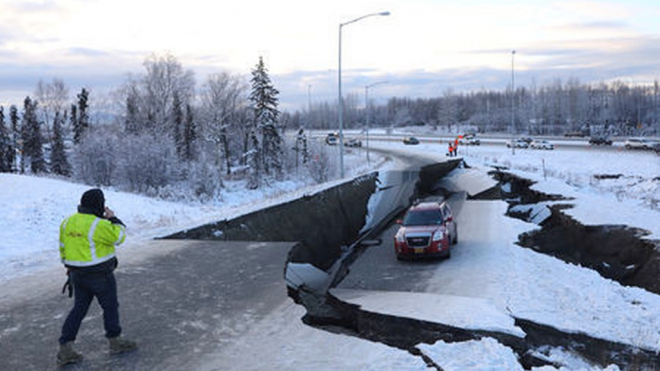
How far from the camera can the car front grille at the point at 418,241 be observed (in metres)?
17.7

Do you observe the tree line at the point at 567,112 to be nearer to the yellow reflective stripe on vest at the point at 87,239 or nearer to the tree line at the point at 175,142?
the tree line at the point at 175,142

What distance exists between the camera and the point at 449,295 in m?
12.6

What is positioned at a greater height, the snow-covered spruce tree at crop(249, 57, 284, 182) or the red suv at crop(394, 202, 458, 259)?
the snow-covered spruce tree at crop(249, 57, 284, 182)

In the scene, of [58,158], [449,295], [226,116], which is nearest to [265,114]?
[226,116]

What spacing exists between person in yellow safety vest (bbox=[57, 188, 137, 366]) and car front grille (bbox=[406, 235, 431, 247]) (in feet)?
41.1

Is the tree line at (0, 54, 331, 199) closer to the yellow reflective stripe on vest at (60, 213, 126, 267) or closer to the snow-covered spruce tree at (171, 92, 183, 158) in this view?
the snow-covered spruce tree at (171, 92, 183, 158)

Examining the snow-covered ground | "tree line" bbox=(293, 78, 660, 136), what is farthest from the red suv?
"tree line" bbox=(293, 78, 660, 136)

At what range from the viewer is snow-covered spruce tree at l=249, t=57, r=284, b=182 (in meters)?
60.2

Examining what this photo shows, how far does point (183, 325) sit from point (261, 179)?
51.4 metres

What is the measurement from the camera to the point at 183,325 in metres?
8.20

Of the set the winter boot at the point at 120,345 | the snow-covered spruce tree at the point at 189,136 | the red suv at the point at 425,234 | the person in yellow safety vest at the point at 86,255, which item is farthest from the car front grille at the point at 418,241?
the snow-covered spruce tree at the point at 189,136

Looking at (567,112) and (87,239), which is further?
(567,112)

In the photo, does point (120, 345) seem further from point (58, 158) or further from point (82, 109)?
point (82, 109)

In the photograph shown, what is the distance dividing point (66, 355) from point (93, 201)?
6.32ft
